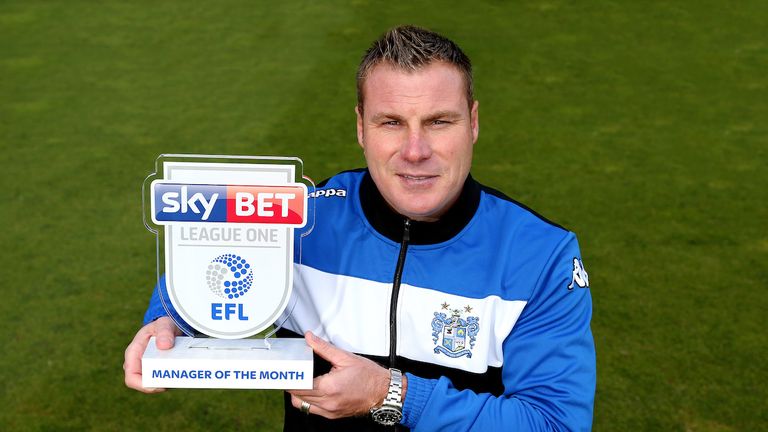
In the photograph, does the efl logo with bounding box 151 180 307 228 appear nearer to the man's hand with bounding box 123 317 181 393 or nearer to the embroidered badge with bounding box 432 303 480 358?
the man's hand with bounding box 123 317 181 393

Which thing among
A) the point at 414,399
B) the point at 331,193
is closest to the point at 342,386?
the point at 414,399

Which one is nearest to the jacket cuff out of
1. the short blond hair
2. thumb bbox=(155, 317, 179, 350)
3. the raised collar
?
the raised collar

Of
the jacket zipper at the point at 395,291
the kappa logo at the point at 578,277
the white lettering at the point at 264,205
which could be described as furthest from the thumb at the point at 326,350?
the kappa logo at the point at 578,277

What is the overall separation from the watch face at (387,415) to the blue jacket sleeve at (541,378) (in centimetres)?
2

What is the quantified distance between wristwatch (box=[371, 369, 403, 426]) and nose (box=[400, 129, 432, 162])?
0.42 meters

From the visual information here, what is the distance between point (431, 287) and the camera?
6.48 feet

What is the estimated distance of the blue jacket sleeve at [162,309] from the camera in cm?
179

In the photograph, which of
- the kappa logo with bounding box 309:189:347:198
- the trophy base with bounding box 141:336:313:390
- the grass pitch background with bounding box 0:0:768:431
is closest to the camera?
the trophy base with bounding box 141:336:313:390

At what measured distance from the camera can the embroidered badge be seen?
1.95 metres

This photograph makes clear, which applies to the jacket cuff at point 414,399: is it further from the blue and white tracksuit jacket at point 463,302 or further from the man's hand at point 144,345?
the man's hand at point 144,345

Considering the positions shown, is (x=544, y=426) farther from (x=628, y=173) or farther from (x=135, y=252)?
(x=628, y=173)

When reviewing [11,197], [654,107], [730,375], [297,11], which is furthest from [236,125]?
[730,375]

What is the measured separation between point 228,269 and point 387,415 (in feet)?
1.34

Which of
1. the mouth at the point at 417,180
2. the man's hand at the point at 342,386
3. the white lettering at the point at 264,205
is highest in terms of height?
the mouth at the point at 417,180
